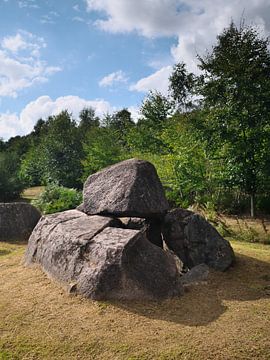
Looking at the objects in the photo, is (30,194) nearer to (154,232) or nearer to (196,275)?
(154,232)

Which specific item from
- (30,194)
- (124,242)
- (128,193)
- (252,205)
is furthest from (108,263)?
(30,194)

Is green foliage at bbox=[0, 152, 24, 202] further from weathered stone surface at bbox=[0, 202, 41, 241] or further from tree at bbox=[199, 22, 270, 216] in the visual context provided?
tree at bbox=[199, 22, 270, 216]

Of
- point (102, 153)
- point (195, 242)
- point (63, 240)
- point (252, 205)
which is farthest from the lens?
point (102, 153)

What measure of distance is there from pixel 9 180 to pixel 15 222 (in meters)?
9.80

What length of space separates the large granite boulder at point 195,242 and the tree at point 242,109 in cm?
487

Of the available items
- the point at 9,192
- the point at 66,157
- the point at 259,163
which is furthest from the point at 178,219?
the point at 66,157

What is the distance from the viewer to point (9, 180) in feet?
66.0

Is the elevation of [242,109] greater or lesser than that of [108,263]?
greater

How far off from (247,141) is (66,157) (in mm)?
15287

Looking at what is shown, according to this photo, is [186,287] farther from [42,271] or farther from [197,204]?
[197,204]

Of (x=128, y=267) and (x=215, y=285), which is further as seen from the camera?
(x=215, y=285)

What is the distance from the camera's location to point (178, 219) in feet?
24.0

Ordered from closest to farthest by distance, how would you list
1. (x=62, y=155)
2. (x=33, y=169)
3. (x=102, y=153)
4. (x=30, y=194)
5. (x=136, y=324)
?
(x=136, y=324) < (x=102, y=153) < (x=30, y=194) < (x=62, y=155) < (x=33, y=169)

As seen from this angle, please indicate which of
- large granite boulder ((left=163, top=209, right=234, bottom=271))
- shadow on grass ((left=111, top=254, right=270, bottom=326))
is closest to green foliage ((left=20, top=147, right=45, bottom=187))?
large granite boulder ((left=163, top=209, right=234, bottom=271))
